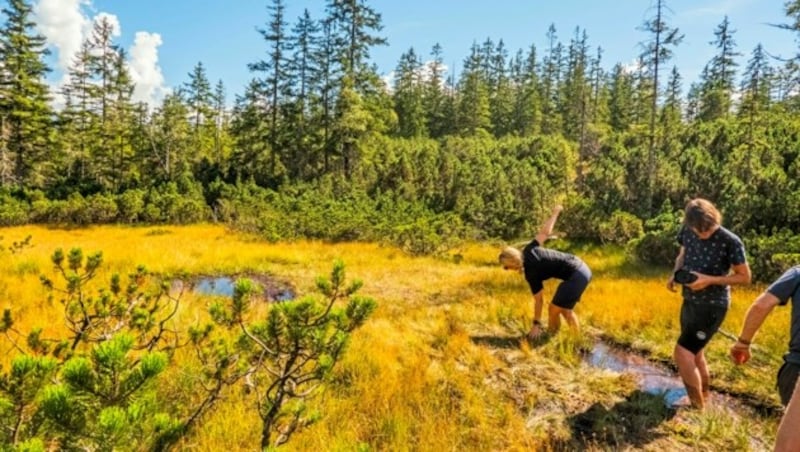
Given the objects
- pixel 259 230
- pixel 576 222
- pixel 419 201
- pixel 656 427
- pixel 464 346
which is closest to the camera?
pixel 656 427

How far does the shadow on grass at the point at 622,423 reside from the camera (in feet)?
12.9

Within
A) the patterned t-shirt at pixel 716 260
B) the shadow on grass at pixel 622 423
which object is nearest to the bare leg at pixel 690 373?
the shadow on grass at pixel 622 423

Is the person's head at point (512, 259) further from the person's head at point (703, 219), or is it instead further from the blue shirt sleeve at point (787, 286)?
the blue shirt sleeve at point (787, 286)

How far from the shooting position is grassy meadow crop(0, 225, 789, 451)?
381cm

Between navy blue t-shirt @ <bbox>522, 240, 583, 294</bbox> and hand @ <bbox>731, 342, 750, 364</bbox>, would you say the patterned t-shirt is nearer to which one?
hand @ <bbox>731, 342, 750, 364</bbox>

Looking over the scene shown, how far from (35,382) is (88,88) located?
43.7 m

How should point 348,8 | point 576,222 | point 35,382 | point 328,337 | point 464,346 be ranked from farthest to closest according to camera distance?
1. point 348,8
2. point 576,222
3. point 464,346
4. point 328,337
5. point 35,382

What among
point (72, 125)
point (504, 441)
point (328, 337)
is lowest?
point (504, 441)

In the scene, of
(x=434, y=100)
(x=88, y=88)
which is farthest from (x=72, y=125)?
(x=434, y=100)

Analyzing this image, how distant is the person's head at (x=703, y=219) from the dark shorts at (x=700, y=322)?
2.09ft

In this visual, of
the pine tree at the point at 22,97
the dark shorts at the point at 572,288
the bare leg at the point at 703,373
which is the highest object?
the pine tree at the point at 22,97

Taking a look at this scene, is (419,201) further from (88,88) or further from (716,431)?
(88,88)

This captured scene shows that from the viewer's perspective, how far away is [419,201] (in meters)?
22.6

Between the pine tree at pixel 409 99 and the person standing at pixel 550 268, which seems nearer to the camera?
the person standing at pixel 550 268
